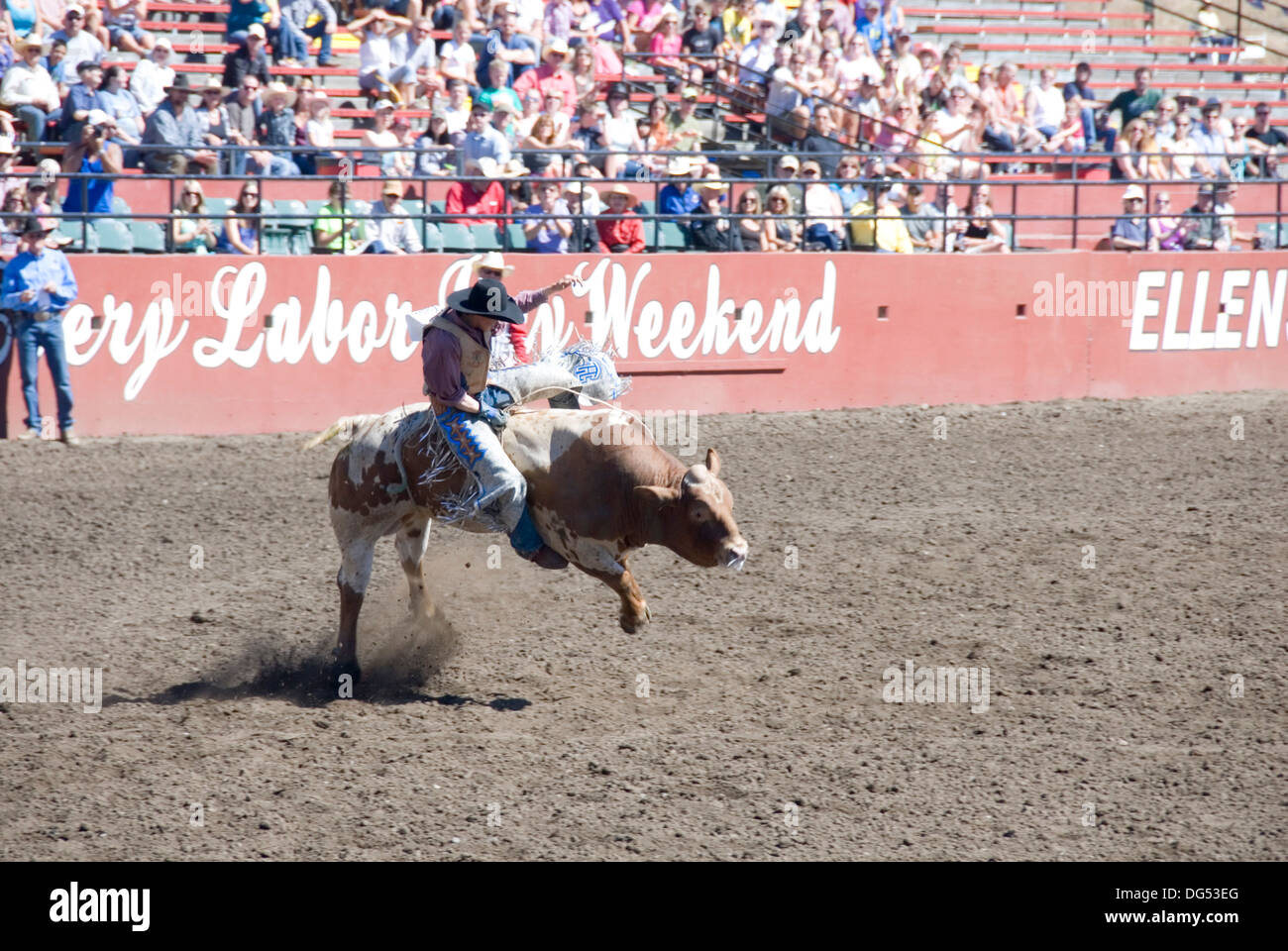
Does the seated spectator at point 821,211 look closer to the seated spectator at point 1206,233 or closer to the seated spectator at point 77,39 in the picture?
the seated spectator at point 1206,233

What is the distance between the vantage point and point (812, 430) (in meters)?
14.9

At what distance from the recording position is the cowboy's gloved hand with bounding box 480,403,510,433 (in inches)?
298

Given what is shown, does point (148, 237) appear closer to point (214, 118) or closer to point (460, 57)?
point (214, 118)

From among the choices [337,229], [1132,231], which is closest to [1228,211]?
[1132,231]

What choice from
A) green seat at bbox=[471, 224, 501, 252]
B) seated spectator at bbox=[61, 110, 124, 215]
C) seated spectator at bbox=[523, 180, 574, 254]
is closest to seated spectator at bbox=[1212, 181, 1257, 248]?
seated spectator at bbox=[523, 180, 574, 254]

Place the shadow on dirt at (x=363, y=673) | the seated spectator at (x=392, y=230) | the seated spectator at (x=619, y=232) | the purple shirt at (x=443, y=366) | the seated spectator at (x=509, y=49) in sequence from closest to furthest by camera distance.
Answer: the purple shirt at (x=443, y=366) → the shadow on dirt at (x=363, y=673) → the seated spectator at (x=392, y=230) → the seated spectator at (x=619, y=232) → the seated spectator at (x=509, y=49)

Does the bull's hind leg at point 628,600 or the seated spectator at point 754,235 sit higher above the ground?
the seated spectator at point 754,235

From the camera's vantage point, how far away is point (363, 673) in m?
8.24

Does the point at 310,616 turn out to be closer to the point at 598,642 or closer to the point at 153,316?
the point at 598,642

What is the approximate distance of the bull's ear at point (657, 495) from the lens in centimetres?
727

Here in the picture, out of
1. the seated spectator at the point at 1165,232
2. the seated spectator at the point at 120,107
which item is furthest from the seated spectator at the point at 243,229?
the seated spectator at the point at 1165,232

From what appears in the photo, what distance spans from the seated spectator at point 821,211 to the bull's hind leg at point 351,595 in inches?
368

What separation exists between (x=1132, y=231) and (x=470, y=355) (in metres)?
12.9

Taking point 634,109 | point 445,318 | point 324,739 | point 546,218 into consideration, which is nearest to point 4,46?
Result: point 546,218
